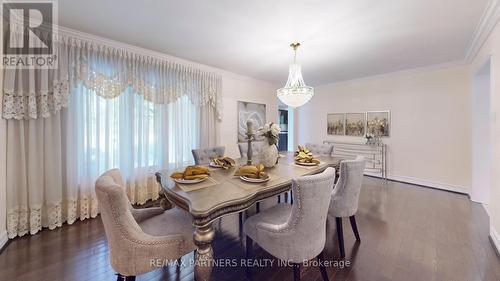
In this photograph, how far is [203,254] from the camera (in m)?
1.23

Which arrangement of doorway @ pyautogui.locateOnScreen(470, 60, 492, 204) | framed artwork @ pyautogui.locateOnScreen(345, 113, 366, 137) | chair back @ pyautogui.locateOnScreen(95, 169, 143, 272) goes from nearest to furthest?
1. chair back @ pyautogui.locateOnScreen(95, 169, 143, 272)
2. doorway @ pyautogui.locateOnScreen(470, 60, 492, 204)
3. framed artwork @ pyautogui.locateOnScreen(345, 113, 366, 137)

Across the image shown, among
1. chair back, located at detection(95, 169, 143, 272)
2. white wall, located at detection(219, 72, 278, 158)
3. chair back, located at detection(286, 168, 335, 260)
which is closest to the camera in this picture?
chair back, located at detection(95, 169, 143, 272)

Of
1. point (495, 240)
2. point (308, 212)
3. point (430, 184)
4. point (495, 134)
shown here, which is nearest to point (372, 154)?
point (430, 184)

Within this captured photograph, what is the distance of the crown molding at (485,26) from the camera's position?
194 cm

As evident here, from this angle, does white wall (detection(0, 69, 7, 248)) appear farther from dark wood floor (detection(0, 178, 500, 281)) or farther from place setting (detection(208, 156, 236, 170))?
place setting (detection(208, 156, 236, 170))

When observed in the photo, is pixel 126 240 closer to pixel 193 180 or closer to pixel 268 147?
pixel 193 180

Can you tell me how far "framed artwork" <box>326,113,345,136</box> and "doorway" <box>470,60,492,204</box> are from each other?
2.32m

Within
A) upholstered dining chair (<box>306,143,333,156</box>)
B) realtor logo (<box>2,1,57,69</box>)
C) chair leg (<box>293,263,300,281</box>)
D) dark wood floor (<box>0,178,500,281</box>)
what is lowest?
dark wood floor (<box>0,178,500,281</box>)

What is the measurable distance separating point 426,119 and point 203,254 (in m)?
4.89

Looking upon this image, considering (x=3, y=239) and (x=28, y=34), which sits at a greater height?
(x=28, y=34)

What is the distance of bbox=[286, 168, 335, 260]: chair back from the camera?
4.17 feet

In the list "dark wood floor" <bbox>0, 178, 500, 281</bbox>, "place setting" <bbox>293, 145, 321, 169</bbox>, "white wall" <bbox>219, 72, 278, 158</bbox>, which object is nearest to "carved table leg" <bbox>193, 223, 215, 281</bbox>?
"dark wood floor" <bbox>0, 178, 500, 281</bbox>

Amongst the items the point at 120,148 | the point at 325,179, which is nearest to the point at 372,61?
the point at 325,179

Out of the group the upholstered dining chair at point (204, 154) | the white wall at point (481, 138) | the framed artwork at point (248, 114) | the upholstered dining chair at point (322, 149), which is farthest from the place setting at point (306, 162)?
the white wall at point (481, 138)
